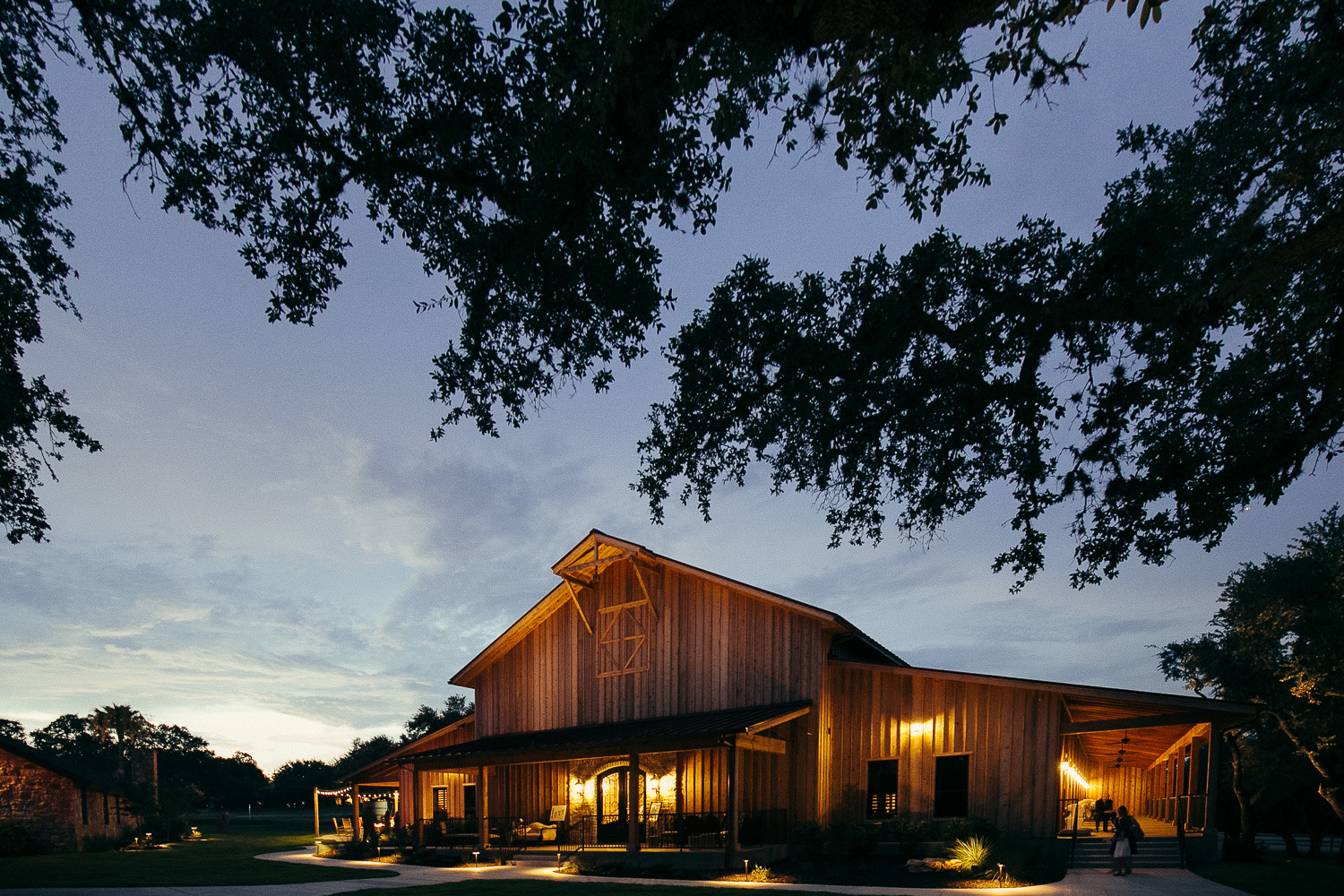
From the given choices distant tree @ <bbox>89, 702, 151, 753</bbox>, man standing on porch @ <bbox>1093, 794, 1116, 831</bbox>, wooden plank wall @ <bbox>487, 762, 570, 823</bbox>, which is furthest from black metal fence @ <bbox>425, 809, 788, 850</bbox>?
distant tree @ <bbox>89, 702, 151, 753</bbox>

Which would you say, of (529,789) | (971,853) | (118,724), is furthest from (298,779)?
(971,853)

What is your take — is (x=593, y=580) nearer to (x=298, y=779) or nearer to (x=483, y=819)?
(x=483, y=819)

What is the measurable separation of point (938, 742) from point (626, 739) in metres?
6.79

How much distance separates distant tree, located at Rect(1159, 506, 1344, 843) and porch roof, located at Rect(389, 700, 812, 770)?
1401 centimetres

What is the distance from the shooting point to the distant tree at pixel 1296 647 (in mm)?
22609

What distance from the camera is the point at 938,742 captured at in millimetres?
18312

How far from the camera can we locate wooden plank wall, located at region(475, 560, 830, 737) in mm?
20484

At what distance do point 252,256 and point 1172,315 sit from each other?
9.32m

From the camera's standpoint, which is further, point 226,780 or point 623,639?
point 226,780

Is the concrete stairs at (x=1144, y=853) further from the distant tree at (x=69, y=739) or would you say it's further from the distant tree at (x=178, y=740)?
the distant tree at (x=178, y=740)

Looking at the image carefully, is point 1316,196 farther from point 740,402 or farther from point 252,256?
point 252,256

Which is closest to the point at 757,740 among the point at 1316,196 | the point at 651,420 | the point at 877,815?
the point at 877,815

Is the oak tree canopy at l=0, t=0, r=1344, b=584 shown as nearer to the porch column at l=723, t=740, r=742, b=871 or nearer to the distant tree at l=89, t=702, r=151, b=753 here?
the porch column at l=723, t=740, r=742, b=871

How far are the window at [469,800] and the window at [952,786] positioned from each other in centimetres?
1583
